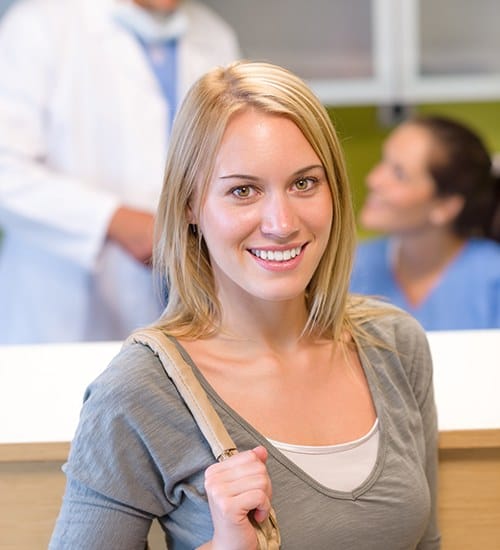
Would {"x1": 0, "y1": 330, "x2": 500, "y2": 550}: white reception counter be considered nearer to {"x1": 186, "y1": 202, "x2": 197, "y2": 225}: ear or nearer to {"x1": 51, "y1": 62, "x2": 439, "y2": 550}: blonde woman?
{"x1": 51, "y1": 62, "x2": 439, "y2": 550}: blonde woman

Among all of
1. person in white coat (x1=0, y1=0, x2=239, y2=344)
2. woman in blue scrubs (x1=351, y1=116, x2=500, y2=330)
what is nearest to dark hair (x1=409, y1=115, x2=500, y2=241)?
woman in blue scrubs (x1=351, y1=116, x2=500, y2=330)

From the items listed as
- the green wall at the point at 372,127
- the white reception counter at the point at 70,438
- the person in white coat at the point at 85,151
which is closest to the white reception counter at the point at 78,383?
the white reception counter at the point at 70,438

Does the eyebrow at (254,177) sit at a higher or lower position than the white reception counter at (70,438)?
higher

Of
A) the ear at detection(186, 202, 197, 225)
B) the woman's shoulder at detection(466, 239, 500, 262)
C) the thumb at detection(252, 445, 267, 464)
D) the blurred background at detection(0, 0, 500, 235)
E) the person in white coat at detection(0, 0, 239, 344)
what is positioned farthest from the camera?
the blurred background at detection(0, 0, 500, 235)

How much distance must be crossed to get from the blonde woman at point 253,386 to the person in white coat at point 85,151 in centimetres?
110

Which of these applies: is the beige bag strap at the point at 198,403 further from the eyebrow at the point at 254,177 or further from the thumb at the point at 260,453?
the eyebrow at the point at 254,177

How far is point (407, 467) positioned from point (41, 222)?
133 centimetres

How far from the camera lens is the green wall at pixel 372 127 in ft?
9.05

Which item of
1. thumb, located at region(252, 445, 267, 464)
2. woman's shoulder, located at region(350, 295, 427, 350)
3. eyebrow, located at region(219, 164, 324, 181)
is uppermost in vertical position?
eyebrow, located at region(219, 164, 324, 181)

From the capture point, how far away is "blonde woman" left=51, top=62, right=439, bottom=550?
79 cm

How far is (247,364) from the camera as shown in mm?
880

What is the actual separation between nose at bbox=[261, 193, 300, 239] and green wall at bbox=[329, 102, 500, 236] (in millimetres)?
1948

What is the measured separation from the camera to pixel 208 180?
2.71ft

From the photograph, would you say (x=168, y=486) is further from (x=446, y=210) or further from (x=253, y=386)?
(x=446, y=210)
